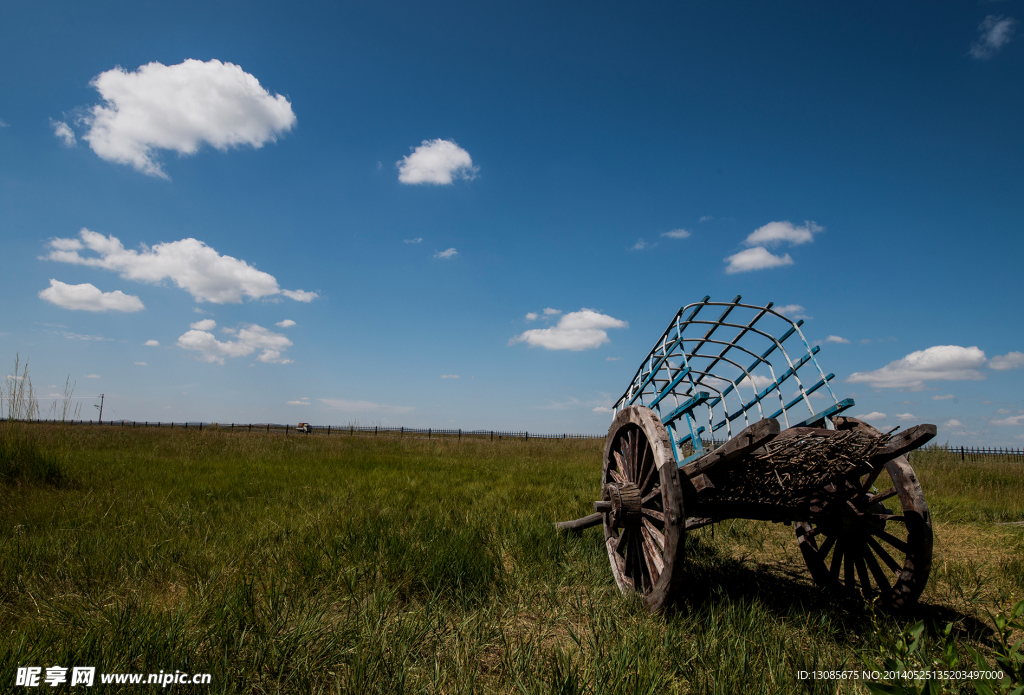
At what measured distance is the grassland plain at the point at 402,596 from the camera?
2205 mm

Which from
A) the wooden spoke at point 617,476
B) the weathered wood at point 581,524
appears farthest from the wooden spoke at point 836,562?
the weathered wood at point 581,524

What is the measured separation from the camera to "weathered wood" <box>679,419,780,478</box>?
232 cm

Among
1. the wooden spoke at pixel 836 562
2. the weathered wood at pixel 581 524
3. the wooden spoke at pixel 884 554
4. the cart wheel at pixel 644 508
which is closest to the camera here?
the cart wheel at pixel 644 508

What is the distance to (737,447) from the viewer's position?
8.12 ft

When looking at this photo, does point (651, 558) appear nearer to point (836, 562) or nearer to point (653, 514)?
point (653, 514)

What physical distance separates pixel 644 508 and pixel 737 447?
1126mm

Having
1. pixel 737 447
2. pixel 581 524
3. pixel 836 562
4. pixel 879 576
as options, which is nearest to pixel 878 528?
pixel 879 576

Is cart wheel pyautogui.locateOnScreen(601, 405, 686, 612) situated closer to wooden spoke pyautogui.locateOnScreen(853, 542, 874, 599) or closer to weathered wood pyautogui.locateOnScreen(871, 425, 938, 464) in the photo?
weathered wood pyautogui.locateOnScreen(871, 425, 938, 464)

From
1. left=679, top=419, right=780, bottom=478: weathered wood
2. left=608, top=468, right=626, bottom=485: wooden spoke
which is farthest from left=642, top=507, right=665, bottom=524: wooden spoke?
left=608, top=468, right=626, bottom=485: wooden spoke

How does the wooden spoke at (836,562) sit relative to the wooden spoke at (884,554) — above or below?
below

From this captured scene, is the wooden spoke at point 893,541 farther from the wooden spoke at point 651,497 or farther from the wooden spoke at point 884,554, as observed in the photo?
the wooden spoke at point 651,497

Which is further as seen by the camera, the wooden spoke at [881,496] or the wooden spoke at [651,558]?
the wooden spoke at [881,496]

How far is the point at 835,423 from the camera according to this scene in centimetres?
345

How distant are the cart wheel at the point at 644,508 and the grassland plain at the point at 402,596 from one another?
0.21 meters
